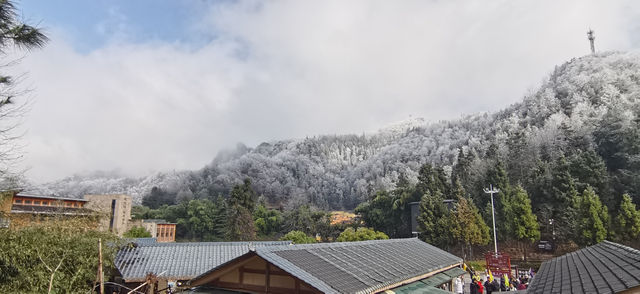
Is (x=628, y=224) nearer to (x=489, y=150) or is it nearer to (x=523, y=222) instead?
(x=523, y=222)

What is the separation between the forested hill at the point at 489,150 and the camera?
3772 centimetres

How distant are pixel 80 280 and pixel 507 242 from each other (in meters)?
35.3

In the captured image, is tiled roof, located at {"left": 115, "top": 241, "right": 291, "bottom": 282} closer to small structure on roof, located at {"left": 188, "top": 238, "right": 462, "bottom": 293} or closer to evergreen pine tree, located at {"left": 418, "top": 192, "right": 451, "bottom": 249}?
small structure on roof, located at {"left": 188, "top": 238, "right": 462, "bottom": 293}

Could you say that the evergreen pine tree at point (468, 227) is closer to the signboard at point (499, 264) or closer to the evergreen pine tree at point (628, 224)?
the evergreen pine tree at point (628, 224)

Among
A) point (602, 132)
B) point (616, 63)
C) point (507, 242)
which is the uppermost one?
point (616, 63)

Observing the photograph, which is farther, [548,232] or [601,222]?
[548,232]

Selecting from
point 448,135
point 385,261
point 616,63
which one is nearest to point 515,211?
point 385,261

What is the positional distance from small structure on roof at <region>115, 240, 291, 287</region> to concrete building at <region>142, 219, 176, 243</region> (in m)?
36.5

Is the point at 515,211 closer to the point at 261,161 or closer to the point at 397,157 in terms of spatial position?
the point at 397,157

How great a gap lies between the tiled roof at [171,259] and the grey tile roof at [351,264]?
10.4 feet

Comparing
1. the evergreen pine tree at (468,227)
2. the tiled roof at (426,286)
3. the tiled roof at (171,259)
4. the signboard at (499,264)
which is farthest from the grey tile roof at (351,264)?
the evergreen pine tree at (468,227)

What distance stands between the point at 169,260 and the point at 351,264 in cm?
876

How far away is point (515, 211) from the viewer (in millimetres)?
32438

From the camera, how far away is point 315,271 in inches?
340
